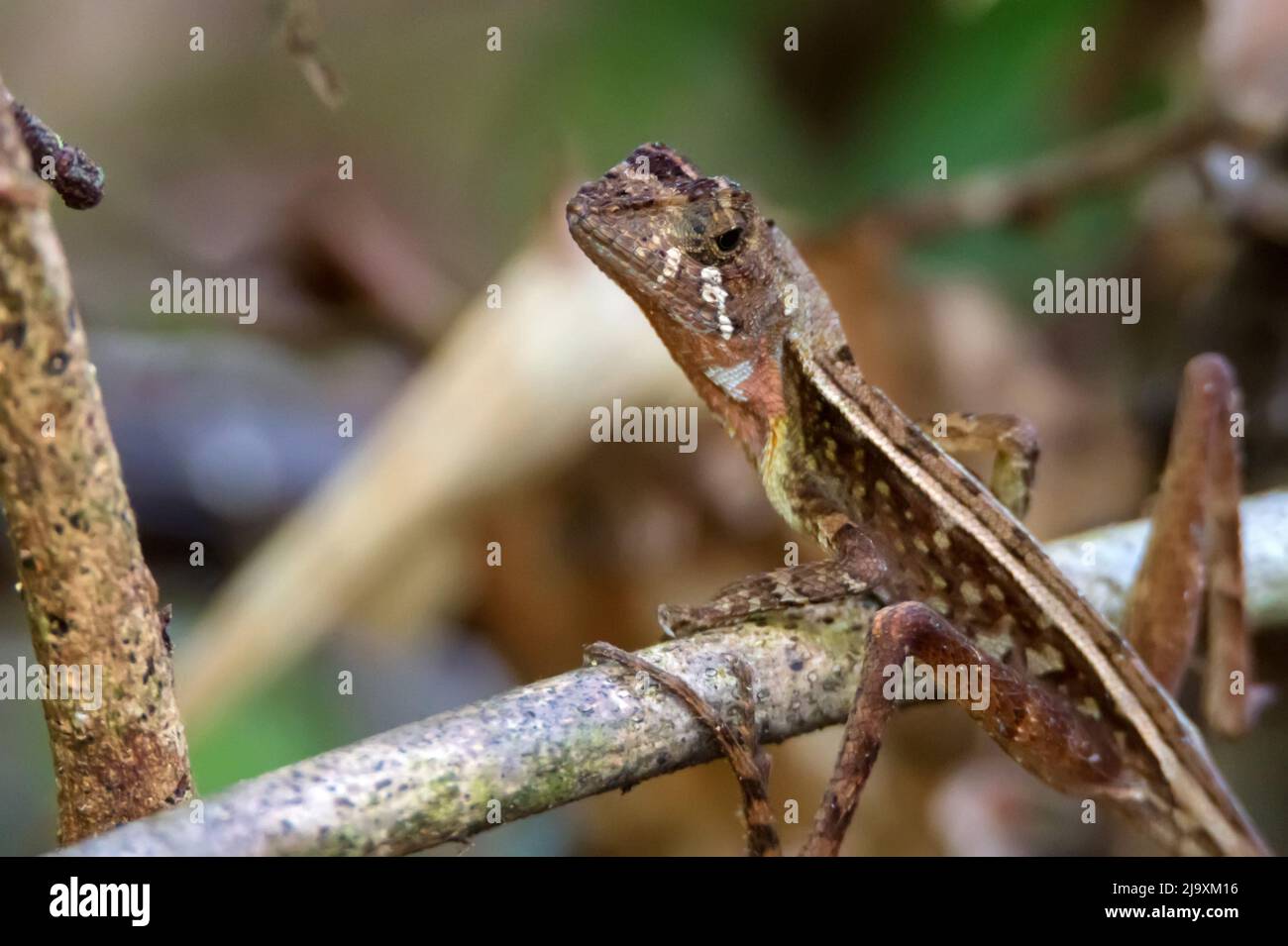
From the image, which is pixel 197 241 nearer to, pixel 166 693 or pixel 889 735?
pixel 889 735

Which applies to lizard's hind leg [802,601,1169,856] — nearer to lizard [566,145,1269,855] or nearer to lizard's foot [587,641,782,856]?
lizard [566,145,1269,855]

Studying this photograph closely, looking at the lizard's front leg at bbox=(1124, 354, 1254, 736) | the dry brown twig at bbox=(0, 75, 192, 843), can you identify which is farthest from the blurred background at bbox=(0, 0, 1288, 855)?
the dry brown twig at bbox=(0, 75, 192, 843)

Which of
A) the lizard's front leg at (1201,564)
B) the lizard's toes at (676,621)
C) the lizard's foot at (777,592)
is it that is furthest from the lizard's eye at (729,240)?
the lizard's front leg at (1201,564)

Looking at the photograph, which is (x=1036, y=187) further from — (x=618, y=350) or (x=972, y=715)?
(x=972, y=715)

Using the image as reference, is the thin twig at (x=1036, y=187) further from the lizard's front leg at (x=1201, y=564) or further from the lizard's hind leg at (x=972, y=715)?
the lizard's hind leg at (x=972, y=715)

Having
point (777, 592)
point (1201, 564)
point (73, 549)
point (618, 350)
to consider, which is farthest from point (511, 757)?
point (618, 350)
